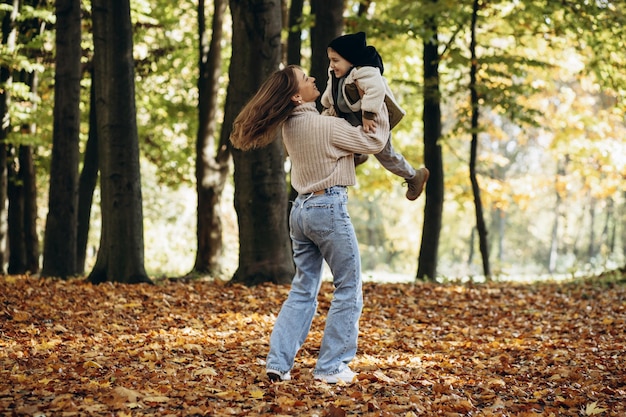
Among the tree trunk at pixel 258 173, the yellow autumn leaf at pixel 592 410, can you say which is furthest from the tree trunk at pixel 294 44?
the yellow autumn leaf at pixel 592 410

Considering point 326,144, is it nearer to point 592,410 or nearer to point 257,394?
point 257,394

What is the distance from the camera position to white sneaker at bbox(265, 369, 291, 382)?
5.17m

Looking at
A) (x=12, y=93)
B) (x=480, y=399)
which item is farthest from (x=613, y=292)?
(x=12, y=93)

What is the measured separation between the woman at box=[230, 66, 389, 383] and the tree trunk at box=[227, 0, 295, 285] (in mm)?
4745

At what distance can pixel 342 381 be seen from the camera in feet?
17.0

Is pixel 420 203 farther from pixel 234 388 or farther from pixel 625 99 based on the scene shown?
pixel 234 388

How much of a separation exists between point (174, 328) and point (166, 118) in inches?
488

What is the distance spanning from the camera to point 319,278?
532 centimetres

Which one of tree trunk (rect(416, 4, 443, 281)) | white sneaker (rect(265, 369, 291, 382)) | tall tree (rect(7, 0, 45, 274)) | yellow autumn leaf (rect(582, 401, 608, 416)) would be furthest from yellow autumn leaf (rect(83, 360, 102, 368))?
tall tree (rect(7, 0, 45, 274))

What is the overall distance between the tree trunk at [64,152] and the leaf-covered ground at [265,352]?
220cm

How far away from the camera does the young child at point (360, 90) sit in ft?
16.1

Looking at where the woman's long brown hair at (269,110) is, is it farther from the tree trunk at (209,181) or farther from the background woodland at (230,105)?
the tree trunk at (209,181)

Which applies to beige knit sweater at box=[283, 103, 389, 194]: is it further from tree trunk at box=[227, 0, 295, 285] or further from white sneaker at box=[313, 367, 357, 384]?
tree trunk at box=[227, 0, 295, 285]

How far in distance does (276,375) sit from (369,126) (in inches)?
72.1
